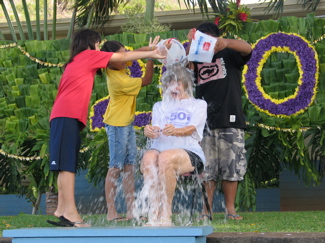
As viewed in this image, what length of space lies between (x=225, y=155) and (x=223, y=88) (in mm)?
592

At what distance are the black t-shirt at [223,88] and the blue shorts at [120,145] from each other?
73 cm

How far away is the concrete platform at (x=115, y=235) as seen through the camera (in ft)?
12.1

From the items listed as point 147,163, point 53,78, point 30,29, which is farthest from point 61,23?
point 147,163

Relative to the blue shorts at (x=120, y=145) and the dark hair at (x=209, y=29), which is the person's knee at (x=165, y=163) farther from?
the dark hair at (x=209, y=29)

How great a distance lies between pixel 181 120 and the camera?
16.9 feet

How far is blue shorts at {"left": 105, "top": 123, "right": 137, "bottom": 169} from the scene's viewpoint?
552 cm

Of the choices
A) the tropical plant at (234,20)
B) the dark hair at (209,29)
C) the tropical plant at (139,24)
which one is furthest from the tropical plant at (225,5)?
the dark hair at (209,29)

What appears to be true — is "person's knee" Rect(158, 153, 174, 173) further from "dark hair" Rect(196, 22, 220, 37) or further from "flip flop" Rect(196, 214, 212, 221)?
"dark hair" Rect(196, 22, 220, 37)

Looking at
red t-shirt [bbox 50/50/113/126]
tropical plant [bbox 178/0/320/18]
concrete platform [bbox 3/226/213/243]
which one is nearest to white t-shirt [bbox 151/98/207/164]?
red t-shirt [bbox 50/50/113/126]

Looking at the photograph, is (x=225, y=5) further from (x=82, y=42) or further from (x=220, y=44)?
(x=82, y=42)

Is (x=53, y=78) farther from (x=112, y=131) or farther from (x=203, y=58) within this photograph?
(x=203, y=58)

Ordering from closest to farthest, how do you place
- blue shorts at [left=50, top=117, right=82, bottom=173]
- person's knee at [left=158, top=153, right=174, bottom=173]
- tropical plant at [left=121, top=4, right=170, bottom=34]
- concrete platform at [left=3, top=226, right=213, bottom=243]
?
concrete platform at [left=3, top=226, right=213, bottom=243], person's knee at [left=158, top=153, right=174, bottom=173], blue shorts at [left=50, top=117, right=82, bottom=173], tropical plant at [left=121, top=4, right=170, bottom=34]

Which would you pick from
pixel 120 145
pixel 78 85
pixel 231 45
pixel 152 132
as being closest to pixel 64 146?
pixel 78 85

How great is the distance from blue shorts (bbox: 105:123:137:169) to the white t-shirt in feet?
1.35
